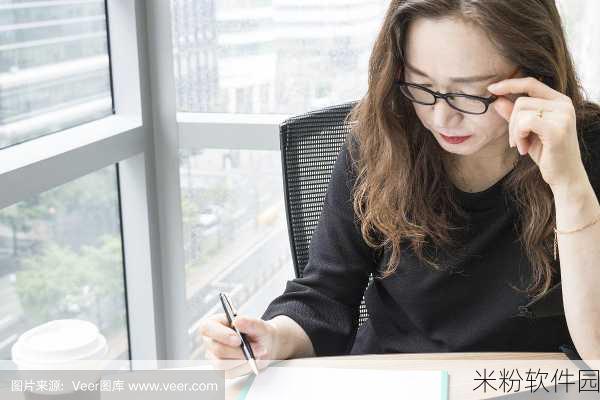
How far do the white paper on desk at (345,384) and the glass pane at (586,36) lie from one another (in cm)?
118

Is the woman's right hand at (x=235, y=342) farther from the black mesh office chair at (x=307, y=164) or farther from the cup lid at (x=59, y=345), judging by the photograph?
the black mesh office chair at (x=307, y=164)

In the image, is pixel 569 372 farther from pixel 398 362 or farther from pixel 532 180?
pixel 532 180

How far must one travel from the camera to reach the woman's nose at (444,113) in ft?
3.94

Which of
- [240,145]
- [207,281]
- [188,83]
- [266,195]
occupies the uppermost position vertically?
[188,83]

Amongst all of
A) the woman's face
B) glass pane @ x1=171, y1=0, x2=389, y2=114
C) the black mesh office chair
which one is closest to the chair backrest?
the black mesh office chair

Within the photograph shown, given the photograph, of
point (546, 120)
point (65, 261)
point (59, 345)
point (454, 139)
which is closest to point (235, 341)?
point (59, 345)

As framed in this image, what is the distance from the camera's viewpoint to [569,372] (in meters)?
1.08

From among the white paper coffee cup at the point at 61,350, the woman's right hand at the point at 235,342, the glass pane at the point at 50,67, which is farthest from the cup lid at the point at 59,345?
the glass pane at the point at 50,67

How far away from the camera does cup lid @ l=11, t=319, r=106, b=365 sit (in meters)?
0.92

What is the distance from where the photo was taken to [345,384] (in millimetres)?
1055

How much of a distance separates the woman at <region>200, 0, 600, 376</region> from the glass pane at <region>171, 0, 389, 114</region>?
2.23ft

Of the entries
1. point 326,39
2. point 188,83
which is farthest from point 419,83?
point 188,83

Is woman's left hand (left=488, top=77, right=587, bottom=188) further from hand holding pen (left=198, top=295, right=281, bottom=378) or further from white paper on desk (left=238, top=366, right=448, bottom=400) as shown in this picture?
hand holding pen (left=198, top=295, right=281, bottom=378)

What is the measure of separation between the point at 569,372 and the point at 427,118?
1.52ft
